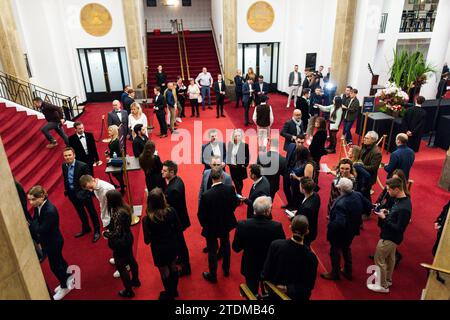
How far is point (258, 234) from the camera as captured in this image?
3482mm

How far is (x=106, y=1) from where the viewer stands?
47.2 feet

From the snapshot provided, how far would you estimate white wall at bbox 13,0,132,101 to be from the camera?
485 inches

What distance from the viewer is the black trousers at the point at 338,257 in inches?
175

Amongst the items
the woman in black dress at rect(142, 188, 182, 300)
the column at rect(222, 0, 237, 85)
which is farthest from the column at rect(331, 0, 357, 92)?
the woman in black dress at rect(142, 188, 182, 300)

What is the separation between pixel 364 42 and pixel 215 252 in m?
10.3

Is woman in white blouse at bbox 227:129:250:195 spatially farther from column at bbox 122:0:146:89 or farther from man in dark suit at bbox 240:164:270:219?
column at bbox 122:0:146:89

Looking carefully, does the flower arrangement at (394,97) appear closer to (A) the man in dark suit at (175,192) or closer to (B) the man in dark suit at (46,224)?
(A) the man in dark suit at (175,192)

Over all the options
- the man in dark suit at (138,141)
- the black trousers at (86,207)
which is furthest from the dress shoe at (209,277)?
the man in dark suit at (138,141)

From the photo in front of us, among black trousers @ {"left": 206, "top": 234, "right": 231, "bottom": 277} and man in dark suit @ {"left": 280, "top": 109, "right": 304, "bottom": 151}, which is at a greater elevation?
man in dark suit @ {"left": 280, "top": 109, "right": 304, "bottom": 151}

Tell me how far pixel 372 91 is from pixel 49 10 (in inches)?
524

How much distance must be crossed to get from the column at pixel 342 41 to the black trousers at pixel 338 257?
9.63 m

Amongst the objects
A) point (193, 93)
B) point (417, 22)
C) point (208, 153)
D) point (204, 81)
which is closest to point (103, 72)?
point (204, 81)

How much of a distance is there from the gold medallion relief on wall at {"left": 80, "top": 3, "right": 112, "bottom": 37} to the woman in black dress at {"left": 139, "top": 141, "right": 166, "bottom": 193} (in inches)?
461
